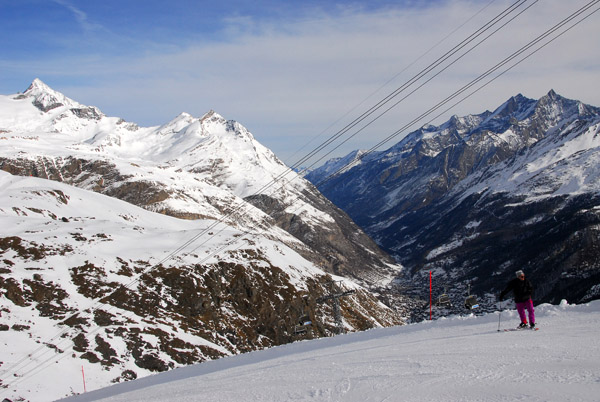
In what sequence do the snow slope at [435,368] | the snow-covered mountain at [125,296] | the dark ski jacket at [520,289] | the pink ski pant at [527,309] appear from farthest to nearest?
the snow-covered mountain at [125,296] → the dark ski jacket at [520,289] → the pink ski pant at [527,309] → the snow slope at [435,368]

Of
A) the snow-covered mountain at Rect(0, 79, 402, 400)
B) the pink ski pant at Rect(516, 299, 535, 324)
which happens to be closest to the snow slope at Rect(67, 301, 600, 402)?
the pink ski pant at Rect(516, 299, 535, 324)

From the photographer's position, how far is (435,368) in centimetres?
1595

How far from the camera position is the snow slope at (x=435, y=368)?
43.2 ft

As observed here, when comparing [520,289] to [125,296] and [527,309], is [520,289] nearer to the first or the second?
[527,309]

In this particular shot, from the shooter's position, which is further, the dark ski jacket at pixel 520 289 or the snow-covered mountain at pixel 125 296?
the snow-covered mountain at pixel 125 296

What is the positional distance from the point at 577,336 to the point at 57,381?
66.1m

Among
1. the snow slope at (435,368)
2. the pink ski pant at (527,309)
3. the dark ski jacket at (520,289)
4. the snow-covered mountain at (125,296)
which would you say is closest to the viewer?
the snow slope at (435,368)

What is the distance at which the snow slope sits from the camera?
13172 millimetres

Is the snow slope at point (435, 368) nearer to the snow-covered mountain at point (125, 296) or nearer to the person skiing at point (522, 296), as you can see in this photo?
the person skiing at point (522, 296)

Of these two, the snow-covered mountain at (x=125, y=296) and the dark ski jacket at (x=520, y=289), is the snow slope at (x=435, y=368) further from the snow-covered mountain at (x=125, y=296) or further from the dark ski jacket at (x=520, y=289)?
the snow-covered mountain at (x=125, y=296)

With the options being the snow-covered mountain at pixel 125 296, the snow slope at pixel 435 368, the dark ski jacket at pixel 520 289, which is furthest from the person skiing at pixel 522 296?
the snow-covered mountain at pixel 125 296

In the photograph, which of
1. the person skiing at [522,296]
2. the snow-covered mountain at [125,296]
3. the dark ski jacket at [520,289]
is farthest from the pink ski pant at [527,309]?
the snow-covered mountain at [125,296]

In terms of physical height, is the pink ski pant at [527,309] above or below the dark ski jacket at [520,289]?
below

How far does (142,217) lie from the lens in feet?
643
